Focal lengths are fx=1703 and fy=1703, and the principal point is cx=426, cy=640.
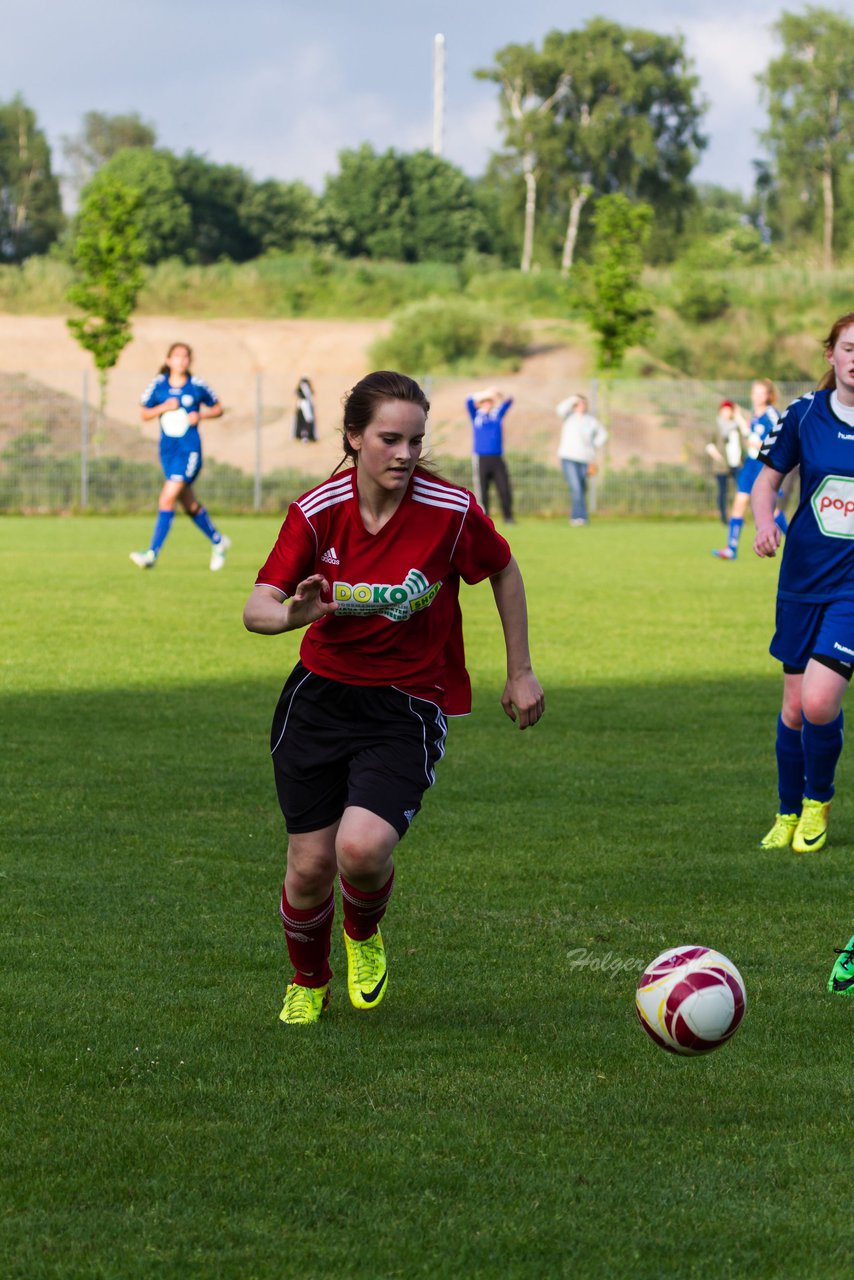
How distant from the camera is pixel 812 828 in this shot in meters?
6.76

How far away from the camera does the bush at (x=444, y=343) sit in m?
51.9

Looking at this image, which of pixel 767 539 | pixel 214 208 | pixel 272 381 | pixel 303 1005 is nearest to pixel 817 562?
pixel 767 539

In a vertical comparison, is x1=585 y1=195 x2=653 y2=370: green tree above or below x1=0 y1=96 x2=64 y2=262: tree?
below

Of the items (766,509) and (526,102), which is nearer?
(766,509)

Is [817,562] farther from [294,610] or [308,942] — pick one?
[294,610]

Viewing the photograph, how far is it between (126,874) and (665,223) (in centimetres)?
7891

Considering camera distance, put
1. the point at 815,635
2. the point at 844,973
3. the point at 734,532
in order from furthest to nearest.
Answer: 1. the point at 734,532
2. the point at 815,635
3. the point at 844,973

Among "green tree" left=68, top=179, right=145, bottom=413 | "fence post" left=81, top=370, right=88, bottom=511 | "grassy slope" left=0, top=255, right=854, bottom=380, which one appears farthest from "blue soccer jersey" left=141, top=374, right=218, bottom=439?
"grassy slope" left=0, top=255, right=854, bottom=380

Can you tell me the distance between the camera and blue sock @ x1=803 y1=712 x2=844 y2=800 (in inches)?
266

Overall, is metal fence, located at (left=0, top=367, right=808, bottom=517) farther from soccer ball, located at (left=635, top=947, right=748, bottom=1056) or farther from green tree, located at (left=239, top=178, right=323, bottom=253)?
green tree, located at (left=239, top=178, right=323, bottom=253)

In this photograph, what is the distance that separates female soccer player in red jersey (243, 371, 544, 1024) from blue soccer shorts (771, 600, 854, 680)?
88.9 inches

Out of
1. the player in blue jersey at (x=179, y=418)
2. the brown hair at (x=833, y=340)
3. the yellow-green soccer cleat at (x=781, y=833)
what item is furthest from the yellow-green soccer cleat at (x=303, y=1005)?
the player in blue jersey at (x=179, y=418)

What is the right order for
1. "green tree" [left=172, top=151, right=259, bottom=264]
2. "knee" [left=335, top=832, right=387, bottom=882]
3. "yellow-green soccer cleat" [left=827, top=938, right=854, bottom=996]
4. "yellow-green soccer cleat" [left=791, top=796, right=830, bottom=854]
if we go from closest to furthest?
"knee" [left=335, top=832, right=387, bottom=882]
"yellow-green soccer cleat" [left=827, top=938, right=854, bottom=996]
"yellow-green soccer cleat" [left=791, top=796, right=830, bottom=854]
"green tree" [left=172, top=151, right=259, bottom=264]

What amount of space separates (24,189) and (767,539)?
90.7 m
